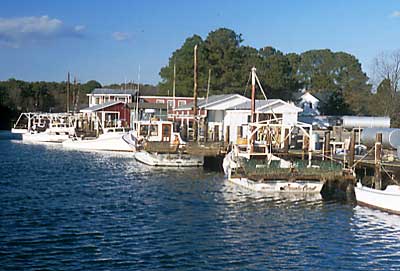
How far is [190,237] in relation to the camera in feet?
75.5

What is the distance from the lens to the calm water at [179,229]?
19875 millimetres

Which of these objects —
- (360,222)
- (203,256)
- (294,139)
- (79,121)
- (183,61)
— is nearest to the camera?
(203,256)

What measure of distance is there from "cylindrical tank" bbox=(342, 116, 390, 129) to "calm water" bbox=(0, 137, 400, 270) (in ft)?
92.7

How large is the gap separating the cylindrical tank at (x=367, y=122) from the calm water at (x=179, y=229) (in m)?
28.3

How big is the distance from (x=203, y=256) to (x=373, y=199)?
12171 millimetres

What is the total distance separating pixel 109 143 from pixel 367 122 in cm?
2687

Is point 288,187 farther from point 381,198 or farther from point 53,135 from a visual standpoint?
point 53,135

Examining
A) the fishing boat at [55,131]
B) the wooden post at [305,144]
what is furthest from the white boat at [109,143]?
the wooden post at [305,144]

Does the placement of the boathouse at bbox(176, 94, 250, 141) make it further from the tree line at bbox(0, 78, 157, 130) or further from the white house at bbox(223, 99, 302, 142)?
the tree line at bbox(0, 78, 157, 130)

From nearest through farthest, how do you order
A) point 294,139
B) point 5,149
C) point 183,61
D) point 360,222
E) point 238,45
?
point 360,222
point 294,139
point 5,149
point 183,61
point 238,45

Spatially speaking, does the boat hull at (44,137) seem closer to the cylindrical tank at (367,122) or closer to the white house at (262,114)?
the white house at (262,114)

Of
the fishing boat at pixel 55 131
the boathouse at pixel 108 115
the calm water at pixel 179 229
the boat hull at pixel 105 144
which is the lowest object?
the calm water at pixel 179 229

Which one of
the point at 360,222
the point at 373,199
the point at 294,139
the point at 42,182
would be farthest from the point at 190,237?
the point at 294,139

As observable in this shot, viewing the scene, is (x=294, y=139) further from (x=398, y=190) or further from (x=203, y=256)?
(x=203, y=256)
